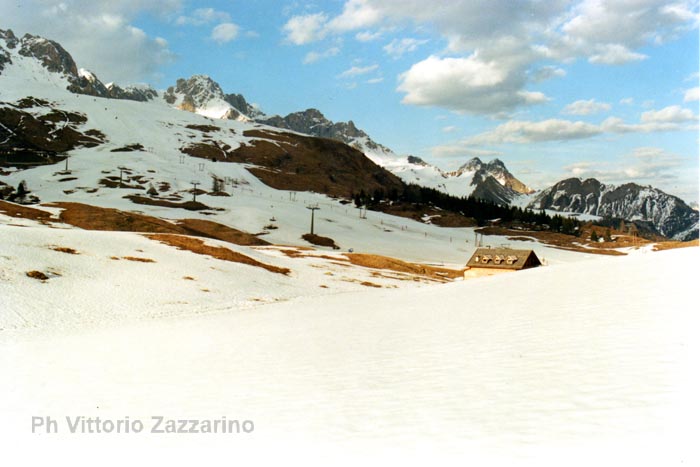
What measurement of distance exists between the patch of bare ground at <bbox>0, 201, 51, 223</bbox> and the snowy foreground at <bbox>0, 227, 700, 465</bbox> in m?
77.9

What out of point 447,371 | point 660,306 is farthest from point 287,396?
point 660,306

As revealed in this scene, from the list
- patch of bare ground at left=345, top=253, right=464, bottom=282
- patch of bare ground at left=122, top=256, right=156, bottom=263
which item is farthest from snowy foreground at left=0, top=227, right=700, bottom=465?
patch of bare ground at left=345, top=253, right=464, bottom=282

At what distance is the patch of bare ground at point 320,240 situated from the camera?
5665 inches

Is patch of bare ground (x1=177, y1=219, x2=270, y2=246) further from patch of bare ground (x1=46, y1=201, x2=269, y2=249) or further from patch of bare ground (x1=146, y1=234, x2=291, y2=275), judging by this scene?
patch of bare ground (x1=146, y1=234, x2=291, y2=275)

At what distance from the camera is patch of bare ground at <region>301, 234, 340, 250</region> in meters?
144

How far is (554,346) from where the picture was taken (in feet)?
42.1

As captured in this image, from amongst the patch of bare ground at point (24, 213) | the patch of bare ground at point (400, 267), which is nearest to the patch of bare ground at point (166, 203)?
the patch of bare ground at point (24, 213)

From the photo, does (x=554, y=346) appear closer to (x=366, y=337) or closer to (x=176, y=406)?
(x=366, y=337)

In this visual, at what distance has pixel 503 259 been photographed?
277 feet

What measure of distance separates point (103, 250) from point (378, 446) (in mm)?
58919

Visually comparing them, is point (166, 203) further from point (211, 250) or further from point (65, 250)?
point (65, 250)

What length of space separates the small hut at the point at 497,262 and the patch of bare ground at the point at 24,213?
8218 cm

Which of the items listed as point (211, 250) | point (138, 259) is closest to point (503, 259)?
point (211, 250)

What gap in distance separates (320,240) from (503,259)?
238ft
